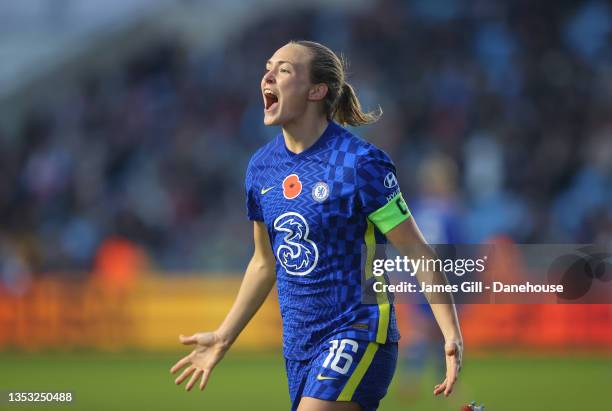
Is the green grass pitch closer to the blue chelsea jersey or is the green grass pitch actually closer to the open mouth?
the blue chelsea jersey

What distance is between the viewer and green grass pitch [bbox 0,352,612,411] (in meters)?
10.5

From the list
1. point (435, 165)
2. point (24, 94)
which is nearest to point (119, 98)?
point (24, 94)

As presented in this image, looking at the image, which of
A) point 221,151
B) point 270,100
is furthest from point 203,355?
point 221,151

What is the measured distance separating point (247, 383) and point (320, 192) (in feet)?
24.0

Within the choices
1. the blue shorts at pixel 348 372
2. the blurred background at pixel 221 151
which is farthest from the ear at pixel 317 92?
the blurred background at pixel 221 151

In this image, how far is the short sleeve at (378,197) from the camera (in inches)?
201

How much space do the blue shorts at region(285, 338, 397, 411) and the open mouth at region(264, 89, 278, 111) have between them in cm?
114

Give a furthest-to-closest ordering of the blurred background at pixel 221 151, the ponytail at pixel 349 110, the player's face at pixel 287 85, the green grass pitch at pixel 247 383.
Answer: the blurred background at pixel 221 151, the green grass pitch at pixel 247 383, the ponytail at pixel 349 110, the player's face at pixel 287 85

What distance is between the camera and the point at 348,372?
508cm

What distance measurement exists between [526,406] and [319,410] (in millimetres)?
5759

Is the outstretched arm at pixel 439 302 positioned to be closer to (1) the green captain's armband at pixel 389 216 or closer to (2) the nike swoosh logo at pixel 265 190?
(1) the green captain's armband at pixel 389 216

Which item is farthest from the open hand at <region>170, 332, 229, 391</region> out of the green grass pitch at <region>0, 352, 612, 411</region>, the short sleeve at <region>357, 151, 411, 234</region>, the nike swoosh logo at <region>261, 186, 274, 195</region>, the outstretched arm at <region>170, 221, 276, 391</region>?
the green grass pitch at <region>0, 352, 612, 411</region>

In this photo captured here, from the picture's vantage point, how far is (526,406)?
10.3 metres

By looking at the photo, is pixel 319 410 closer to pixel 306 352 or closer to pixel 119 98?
pixel 306 352
